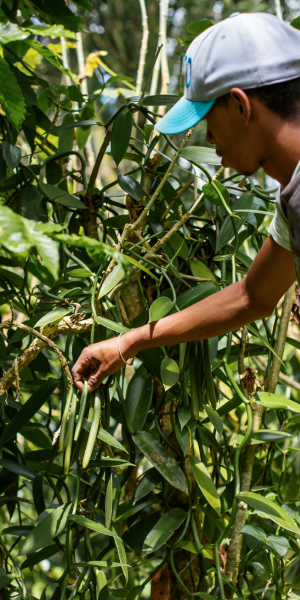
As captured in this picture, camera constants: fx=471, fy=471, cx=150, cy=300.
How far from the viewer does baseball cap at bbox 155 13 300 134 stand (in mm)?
479

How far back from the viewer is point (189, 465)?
2.45 feet

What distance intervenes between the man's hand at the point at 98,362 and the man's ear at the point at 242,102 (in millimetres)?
310

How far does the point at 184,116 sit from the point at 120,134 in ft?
0.66

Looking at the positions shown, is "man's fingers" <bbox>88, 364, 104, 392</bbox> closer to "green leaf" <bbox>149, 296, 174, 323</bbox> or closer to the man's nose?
"green leaf" <bbox>149, 296, 174, 323</bbox>

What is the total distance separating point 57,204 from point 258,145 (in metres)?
0.43

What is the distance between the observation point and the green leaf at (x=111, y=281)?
609mm

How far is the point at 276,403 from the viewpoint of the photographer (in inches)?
A: 26.0

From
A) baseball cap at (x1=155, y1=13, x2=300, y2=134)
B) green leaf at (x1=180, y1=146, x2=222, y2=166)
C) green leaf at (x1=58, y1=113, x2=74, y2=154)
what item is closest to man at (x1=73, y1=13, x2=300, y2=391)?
baseball cap at (x1=155, y1=13, x2=300, y2=134)

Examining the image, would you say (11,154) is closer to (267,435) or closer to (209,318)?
(209,318)

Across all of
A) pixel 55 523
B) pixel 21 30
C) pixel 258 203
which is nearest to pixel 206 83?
pixel 21 30

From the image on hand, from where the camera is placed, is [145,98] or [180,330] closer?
[180,330]

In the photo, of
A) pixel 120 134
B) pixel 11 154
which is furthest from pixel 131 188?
pixel 11 154

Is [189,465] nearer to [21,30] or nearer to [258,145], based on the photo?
[258,145]

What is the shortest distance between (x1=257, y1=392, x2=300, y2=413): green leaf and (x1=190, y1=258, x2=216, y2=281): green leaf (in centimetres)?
20
